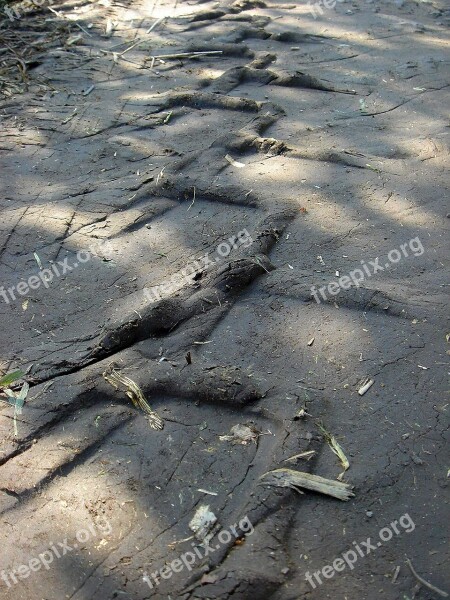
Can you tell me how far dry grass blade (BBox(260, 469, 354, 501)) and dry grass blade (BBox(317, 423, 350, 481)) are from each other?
4 centimetres

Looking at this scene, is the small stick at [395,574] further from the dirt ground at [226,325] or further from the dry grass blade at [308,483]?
the dry grass blade at [308,483]

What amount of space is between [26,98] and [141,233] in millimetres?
1862

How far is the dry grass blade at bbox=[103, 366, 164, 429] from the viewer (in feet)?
7.61

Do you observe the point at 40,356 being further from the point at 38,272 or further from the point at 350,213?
the point at 350,213

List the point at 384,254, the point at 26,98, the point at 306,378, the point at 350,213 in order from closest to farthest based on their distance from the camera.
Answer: the point at 306,378, the point at 384,254, the point at 350,213, the point at 26,98

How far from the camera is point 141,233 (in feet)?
10.6

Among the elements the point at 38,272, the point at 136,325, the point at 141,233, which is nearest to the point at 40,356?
the point at 136,325
